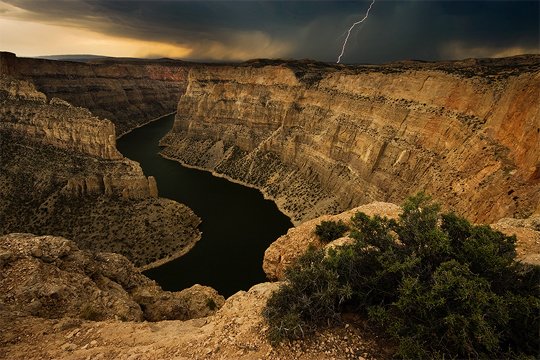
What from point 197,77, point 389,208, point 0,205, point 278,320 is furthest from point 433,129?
point 197,77

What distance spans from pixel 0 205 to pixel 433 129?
2120 inches

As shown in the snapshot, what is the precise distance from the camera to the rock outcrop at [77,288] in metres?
16.6

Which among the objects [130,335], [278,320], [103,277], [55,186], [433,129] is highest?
[433,129]

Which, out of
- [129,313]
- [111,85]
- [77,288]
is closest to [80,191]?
[77,288]

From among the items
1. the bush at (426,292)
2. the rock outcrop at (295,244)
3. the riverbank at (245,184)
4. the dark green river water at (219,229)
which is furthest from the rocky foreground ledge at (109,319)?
the riverbank at (245,184)

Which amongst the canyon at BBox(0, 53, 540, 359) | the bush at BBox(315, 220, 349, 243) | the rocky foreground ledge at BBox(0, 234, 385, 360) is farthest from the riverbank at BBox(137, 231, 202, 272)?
the bush at BBox(315, 220, 349, 243)

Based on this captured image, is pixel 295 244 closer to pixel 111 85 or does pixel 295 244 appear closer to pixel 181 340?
pixel 181 340

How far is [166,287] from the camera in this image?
124ft

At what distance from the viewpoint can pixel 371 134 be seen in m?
54.8

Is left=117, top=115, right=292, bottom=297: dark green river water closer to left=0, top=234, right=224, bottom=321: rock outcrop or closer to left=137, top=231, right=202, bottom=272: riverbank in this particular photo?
left=137, top=231, right=202, bottom=272: riverbank

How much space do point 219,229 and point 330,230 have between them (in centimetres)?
3166

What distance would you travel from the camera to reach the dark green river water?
3975 centimetres

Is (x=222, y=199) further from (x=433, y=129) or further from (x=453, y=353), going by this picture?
(x=453, y=353)

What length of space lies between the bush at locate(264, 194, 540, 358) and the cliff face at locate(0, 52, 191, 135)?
106 meters
